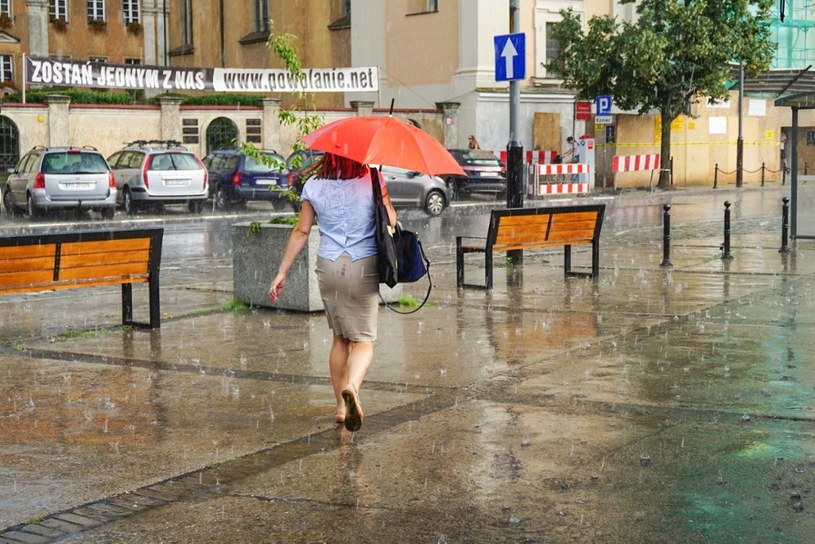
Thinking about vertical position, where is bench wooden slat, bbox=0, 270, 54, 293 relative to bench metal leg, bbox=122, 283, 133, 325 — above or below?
above

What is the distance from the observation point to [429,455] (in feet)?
22.5

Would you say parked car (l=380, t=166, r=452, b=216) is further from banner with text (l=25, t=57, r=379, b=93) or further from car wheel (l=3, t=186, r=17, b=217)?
car wheel (l=3, t=186, r=17, b=217)

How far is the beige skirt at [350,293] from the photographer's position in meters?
7.48

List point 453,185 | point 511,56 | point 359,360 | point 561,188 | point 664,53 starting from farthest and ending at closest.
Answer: point 664,53 → point 561,188 → point 453,185 → point 511,56 → point 359,360

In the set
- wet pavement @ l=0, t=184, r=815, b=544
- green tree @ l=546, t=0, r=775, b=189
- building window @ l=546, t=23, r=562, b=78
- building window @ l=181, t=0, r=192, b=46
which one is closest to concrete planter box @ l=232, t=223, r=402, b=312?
wet pavement @ l=0, t=184, r=815, b=544

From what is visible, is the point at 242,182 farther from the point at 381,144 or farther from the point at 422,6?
the point at 381,144

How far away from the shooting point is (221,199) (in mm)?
34531

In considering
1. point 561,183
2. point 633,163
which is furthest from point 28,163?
point 633,163

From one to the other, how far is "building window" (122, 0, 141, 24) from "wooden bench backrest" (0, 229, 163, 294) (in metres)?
52.7

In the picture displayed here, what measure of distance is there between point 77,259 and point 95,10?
52.1 m

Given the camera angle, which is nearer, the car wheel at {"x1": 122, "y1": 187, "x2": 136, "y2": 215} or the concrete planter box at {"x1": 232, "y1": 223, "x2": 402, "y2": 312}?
the concrete planter box at {"x1": 232, "y1": 223, "x2": 402, "y2": 312}

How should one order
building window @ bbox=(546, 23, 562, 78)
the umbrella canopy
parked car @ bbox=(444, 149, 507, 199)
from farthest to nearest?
building window @ bbox=(546, 23, 562, 78), parked car @ bbox=(444, 149, 507, 199), the umbrella canopy

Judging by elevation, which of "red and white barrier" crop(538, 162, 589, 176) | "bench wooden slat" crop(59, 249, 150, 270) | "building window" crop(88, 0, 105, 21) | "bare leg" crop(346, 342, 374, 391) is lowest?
"bare leg" crop(346, 342, 374, 391)

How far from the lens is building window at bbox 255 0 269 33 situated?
56125 mm
